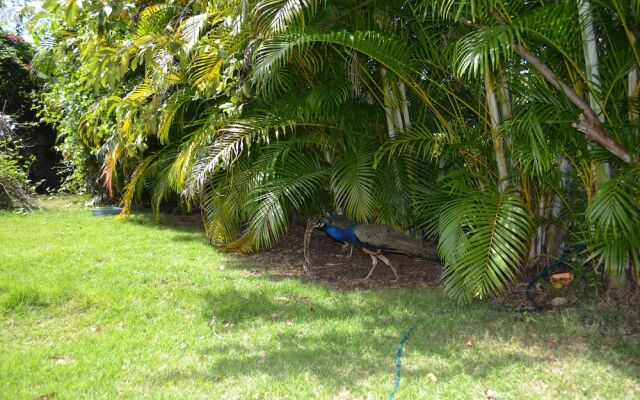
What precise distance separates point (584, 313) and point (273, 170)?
124 inches

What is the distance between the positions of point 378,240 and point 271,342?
6.02 ft

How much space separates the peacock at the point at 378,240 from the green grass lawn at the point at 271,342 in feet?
1.54

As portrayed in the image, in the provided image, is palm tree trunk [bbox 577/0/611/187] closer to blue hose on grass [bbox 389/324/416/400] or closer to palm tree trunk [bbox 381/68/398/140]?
blue hose on grass [bbox 389/324/416/400]

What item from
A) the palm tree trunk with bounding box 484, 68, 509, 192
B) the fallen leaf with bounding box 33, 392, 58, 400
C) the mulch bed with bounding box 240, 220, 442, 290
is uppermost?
the palm tree trunk with bounding box 484, 68, 509, 192

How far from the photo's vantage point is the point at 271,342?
3.89 meters

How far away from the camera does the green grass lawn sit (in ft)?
10.6

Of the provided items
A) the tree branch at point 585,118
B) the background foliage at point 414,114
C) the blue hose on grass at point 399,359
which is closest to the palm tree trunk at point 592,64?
the background foliage at point 414,114

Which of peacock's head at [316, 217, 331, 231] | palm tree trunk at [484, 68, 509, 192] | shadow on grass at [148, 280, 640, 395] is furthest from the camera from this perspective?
peacock's head at [316, 217, 331, 231]

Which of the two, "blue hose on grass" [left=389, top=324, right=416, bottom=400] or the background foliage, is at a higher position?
the background foliage

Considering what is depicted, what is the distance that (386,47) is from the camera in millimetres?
4691

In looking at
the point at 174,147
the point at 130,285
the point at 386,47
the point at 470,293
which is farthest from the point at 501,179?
the point at 174,147

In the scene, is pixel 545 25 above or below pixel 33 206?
above

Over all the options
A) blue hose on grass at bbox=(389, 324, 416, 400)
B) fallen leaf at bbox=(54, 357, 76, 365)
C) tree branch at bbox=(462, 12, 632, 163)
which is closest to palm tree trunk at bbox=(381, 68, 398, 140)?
tree branch at bbox=(462, 12, 632, 163)

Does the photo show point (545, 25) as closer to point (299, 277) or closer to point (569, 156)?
point (569, 156)
